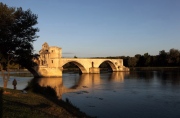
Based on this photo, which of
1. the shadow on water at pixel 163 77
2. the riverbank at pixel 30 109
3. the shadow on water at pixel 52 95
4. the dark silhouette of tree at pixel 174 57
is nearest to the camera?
the riverbank at pixel 30 109

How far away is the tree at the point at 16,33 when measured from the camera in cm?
1777

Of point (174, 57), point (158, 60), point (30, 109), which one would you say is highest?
point (174, 57)

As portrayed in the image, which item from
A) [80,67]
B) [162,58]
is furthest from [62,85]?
[162,58]

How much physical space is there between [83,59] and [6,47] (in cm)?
5564

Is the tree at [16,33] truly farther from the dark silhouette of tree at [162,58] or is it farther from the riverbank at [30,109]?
the dark silhouette of tree at [162,58]

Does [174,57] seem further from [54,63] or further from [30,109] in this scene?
[30,109]

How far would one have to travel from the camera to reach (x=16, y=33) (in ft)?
61.1

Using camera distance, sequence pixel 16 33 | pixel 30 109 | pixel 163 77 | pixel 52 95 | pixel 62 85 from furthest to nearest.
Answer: pixel 163 77, pixel 62 85, pixel 52 95, pixel 16 33, pixel 30 109

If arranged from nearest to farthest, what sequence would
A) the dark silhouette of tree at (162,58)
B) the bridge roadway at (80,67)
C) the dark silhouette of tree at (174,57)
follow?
the bridge roadway at (80,67) → the dark silhouette of tree at (174,57) → the dark silhouette of tree at (162,58)

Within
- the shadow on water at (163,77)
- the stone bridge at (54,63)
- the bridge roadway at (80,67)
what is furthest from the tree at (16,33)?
the bridge roadway at (80,67)

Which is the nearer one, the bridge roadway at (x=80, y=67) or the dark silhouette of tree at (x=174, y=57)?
the bridge roadway at (x=80, y=67)

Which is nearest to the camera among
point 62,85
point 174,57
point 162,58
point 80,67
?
point 62,85

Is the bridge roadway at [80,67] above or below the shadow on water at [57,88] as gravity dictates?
above

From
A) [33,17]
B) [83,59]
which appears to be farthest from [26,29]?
[83,59]
